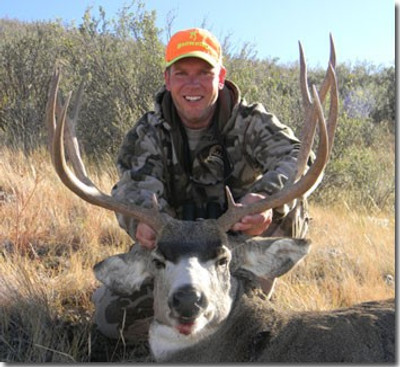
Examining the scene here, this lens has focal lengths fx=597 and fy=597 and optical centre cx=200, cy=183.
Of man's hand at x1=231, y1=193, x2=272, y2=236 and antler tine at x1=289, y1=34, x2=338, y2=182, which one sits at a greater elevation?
antler tine at x1=289, y1=34, x2=338, y2=182

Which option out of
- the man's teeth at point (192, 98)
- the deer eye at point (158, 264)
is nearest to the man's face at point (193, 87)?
the man's teeth at point (192, 98)

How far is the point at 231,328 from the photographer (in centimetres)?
316

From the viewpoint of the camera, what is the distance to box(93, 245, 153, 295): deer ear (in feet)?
11.2

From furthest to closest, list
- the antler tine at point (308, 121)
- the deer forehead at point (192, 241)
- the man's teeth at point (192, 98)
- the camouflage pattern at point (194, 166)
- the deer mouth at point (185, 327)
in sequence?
1. the man's teeth at point (192, 98)
2. the camouflage pattern at point (194, 166)
3. the antler tine at point (308, 121)
4. the deer forehead at point (192, 241)
5. the deer mouth at point (185, 327)

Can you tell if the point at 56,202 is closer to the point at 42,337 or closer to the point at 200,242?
the point at 42,337

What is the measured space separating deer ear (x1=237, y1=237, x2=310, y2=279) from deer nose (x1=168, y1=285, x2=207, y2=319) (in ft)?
1.88

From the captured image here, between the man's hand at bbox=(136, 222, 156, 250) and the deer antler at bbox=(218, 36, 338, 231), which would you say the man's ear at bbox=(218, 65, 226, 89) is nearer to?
the deer antler at bbox=(218, 36, 338, 231)

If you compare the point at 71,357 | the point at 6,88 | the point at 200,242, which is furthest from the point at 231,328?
the point at 6,88

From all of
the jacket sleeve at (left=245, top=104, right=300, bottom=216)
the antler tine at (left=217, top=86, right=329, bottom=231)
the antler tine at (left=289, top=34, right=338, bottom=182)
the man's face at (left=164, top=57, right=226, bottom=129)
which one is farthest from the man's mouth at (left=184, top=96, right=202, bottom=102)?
the antler tine at (left=217, top=86, right=329, bottom=231)

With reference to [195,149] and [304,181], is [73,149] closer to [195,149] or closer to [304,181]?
[195,149]

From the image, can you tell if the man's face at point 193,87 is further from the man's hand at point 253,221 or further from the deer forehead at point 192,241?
the deer forehead at point 192,241

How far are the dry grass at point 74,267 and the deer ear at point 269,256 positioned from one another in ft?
3.52

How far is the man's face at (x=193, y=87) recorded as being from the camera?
171 inches

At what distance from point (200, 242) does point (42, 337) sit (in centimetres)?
141
